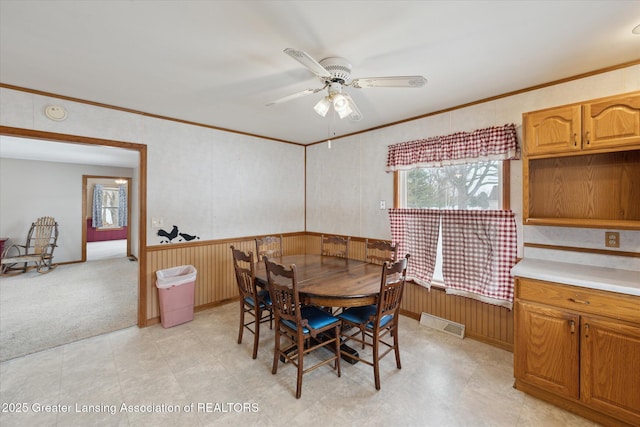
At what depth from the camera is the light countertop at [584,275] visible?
1.66 meters

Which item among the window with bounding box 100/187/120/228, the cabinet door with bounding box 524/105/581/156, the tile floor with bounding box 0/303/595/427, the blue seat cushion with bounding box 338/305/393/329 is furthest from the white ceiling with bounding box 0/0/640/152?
the window with bounding box 100/187/120/228

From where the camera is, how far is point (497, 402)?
76.2 inches

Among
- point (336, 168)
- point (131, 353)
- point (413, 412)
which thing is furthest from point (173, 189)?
point (413, 412)

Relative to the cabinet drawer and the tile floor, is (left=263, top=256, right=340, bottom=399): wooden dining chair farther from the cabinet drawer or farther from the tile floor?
the cabinet drawer

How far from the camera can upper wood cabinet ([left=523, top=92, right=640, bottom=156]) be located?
1.81 meters

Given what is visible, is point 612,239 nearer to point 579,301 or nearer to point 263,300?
point 579,301

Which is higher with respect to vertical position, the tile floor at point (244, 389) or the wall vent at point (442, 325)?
the wall vent at point (442, 325)

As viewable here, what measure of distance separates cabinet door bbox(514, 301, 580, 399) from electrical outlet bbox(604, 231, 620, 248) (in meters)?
0.78

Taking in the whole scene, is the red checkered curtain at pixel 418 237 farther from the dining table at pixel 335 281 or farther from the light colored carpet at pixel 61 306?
the light colored carpet at pixel 61 306

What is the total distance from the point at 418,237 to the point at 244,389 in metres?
2.38

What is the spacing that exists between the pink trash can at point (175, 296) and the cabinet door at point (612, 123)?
404 centimetres

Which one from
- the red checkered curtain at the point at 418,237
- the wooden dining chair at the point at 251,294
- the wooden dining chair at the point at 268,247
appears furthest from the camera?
the wooden dining chair at the point at 268,247

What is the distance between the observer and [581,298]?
1.77m

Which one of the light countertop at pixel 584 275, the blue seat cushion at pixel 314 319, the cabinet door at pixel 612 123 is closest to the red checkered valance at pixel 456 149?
the cabinet door at pixel 612 123
